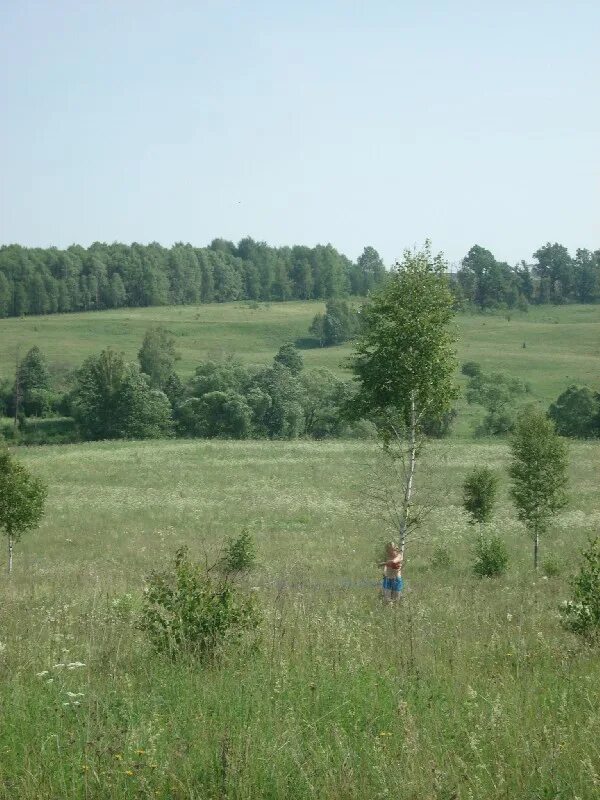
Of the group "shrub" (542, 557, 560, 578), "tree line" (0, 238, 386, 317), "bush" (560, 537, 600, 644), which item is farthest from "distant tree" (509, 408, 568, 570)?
"tree line" (0, 238, 386, 317)

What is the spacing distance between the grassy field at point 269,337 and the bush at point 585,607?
3525 inches

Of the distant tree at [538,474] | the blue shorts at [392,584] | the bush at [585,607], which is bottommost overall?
the distant tree at [538,474]

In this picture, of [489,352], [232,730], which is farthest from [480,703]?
[489,352]

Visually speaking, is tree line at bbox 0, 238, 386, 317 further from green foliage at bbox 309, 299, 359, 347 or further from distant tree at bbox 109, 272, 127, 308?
green foliage at bbox 309, 299, 359, 347

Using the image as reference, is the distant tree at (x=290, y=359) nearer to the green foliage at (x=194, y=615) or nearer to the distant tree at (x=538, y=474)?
the distant tree at (x=538, y=474)

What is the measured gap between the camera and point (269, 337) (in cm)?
14488

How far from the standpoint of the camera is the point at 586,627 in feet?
24.4

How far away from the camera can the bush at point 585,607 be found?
742cm

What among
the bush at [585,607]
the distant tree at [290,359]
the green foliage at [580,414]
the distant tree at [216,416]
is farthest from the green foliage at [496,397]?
the bush at [585,607]

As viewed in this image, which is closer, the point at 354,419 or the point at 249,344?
the point at 354,419

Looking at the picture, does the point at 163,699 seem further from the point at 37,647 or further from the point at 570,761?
the point at 570,761

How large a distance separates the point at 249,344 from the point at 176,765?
135 metres

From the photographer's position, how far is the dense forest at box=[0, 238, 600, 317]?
6363 inches

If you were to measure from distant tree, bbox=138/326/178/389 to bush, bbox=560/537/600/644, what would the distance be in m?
100.0
